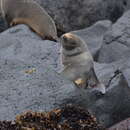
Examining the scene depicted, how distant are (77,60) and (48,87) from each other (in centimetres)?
65

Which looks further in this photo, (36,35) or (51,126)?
(36,35)

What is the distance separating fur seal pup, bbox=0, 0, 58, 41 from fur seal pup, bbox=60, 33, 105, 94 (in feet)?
7.89

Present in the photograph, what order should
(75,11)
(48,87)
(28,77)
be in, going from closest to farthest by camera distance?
(48,87) < (28,77) < (75,11)

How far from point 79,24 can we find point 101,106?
154 inches

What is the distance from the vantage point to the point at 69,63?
539 cm

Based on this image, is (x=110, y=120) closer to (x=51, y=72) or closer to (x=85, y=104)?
(x=85, y=104)

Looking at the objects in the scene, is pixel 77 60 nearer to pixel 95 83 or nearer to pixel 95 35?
pixel 95 83

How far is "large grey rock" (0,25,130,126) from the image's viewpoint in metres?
5.56

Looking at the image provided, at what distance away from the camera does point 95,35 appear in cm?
813

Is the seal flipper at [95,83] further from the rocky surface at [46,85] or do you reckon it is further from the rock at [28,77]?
the rock at [28,77]

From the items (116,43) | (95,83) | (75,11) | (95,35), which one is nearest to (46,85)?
(95,83)

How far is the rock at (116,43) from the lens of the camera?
7.55 meters

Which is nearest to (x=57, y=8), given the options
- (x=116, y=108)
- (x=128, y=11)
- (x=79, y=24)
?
(x=79, y=24)

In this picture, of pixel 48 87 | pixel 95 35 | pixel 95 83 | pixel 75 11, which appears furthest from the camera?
pixel 75 11
